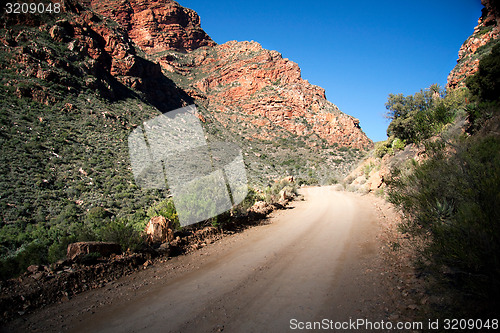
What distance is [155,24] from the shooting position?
3772 inches

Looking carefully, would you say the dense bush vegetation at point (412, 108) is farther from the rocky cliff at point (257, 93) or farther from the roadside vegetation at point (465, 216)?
the rocky cliff at point (257, 93)

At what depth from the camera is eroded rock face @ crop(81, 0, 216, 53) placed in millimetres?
91000

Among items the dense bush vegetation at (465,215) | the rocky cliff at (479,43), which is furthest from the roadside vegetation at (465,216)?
the rocky cliff at (479,43)

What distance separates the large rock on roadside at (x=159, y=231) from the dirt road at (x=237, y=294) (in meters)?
1.15

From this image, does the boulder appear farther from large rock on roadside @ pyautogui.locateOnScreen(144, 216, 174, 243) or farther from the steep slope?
the steep slope

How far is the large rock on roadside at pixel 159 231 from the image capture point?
699cm

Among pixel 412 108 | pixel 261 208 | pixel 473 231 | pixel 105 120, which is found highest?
pixel 105 120

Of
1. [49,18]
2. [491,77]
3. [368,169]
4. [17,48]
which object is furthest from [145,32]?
[491,77]

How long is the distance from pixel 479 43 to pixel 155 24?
354ft

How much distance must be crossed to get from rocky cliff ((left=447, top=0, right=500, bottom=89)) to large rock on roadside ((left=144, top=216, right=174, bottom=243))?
2492 cm

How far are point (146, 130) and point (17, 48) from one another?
1578 cm

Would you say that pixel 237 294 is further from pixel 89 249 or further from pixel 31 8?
pixel 31 8

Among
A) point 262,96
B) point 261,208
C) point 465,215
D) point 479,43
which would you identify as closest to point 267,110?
point 262,96

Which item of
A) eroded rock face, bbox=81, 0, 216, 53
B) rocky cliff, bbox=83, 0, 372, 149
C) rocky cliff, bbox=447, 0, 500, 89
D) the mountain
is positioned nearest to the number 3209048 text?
the mountain
